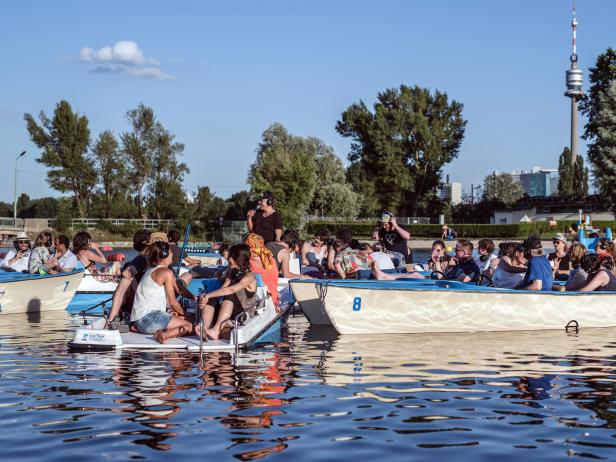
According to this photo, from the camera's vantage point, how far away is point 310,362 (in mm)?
11266

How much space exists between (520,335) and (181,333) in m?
5.33

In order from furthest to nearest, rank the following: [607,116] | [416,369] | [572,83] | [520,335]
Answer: [572,83], [607,116], [520,335], [416,369]

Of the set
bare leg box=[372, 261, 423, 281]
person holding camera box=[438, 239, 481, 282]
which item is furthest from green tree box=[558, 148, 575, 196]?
person holding camera box=[438, 239, 481, 282]

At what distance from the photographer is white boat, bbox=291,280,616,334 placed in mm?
13391

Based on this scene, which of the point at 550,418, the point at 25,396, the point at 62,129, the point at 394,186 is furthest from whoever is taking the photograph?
the point at 394,186

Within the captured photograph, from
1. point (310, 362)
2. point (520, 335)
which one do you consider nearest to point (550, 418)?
point (310, 362)

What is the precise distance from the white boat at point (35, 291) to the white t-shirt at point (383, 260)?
604 centimetres

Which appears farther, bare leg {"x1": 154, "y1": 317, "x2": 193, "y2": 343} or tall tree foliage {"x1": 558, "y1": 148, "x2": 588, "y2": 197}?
tall tree foliage {"x1": 558, "y1": 148, "x2": 588, "y2": 197}

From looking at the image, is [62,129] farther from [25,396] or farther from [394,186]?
[25,396]

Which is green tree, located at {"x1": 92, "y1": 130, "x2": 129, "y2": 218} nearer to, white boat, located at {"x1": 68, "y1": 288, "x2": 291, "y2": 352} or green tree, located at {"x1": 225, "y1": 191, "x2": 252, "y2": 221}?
green tree, located at {"x1": 225, "y1": 191, "x2": 252, "y2": 221}

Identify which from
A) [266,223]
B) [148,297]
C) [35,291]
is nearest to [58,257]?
[35,291]

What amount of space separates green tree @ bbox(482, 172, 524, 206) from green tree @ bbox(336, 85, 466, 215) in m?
8.75

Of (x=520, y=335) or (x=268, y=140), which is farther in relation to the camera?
(x=268, y=140)

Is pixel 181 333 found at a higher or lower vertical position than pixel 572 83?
lower
